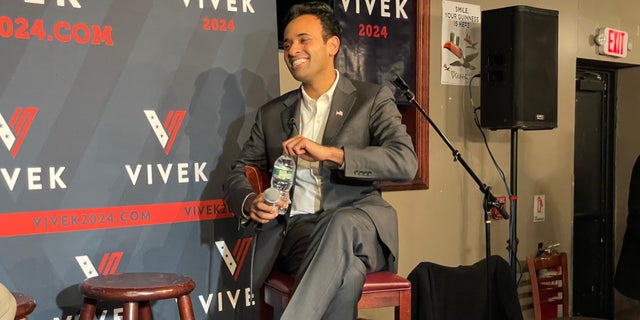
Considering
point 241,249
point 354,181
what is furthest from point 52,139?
point 354,181

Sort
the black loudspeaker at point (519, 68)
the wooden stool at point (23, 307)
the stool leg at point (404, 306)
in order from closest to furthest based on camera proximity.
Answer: the wooden stool at point (23, 307) → the stool leg at point (404, 306) → the black loudspeaker at point (519, 68)

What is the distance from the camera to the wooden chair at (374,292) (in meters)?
2.04

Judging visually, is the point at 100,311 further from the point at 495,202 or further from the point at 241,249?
the point at 495,202

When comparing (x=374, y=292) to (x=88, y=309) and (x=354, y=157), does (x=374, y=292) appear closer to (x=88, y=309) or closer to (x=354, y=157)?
(x=354, y=157)

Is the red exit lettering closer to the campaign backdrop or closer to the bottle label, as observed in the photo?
the campaign backdrop

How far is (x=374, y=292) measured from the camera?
2049mm

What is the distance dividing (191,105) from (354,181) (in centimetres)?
73

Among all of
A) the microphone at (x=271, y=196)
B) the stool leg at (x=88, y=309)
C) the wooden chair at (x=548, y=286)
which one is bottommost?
the wooden chair at (x=548, y=286)

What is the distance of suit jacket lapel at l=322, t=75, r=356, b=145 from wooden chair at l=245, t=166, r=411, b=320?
0.46m

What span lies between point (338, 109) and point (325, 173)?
0.21 meters

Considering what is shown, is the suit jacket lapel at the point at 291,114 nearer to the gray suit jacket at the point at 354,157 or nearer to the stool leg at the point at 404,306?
the gray suit jacket at the point at 354,157

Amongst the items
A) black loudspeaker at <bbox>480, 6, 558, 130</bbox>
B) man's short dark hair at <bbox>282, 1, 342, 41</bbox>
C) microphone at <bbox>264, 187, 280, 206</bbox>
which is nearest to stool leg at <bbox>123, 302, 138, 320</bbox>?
microphone at <bbox>264, 187, 280, 206</bbox>

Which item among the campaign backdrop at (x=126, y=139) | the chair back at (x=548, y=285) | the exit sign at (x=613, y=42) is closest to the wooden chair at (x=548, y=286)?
the chair back at (x=548, y=285)

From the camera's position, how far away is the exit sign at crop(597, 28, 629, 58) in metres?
4.32
